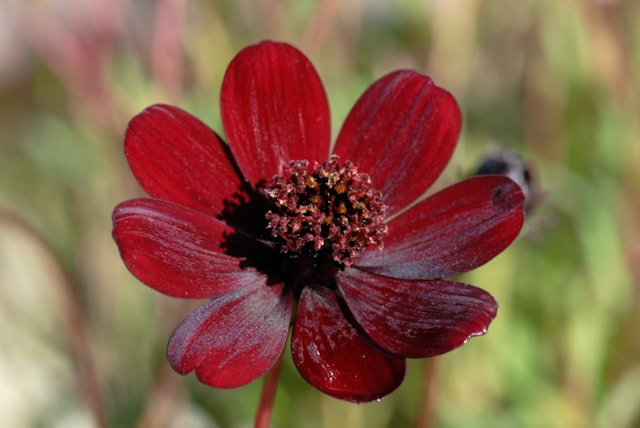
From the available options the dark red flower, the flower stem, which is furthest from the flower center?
the flower stem

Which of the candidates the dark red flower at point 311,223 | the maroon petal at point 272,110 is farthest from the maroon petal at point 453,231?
the maroon petal at point 272,110

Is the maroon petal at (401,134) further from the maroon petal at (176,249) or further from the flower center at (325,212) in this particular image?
the maroon petal at (176,249)

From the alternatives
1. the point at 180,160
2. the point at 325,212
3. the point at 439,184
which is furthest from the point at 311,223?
the point at 439,184

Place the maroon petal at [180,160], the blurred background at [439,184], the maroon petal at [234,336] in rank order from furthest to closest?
the blurred background at [439,184] < the maroon petal at [180,160] < the maroon petal at [234,336]

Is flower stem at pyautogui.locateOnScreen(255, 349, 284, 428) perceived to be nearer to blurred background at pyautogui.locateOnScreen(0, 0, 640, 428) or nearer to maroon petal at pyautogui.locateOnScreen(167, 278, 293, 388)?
maroon petal at pyautogui.locateOnScreen(167, 278, 293, 388)

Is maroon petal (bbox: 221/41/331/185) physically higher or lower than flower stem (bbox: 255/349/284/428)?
higher

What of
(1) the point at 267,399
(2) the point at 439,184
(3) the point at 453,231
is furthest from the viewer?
(2) the point at 439,184

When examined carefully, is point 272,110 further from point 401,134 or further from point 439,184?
point 439,184

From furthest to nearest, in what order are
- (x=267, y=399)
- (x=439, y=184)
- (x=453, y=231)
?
1. (x=439, y=184)
2. (x=453, y=231)
3. (x=267, y=399)
